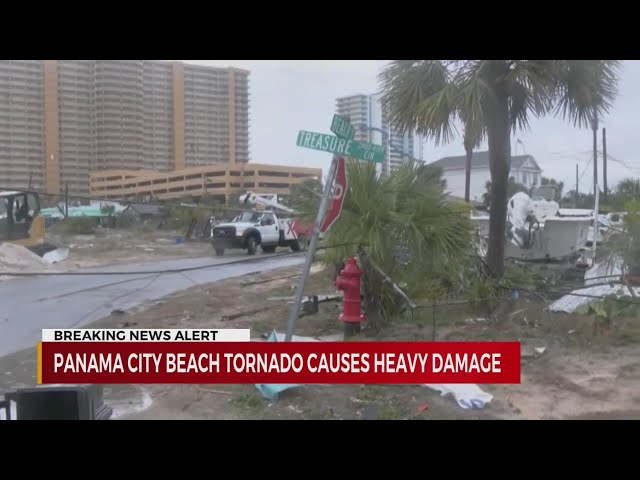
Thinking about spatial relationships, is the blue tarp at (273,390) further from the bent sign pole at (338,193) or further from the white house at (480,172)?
the white house at (480,172)

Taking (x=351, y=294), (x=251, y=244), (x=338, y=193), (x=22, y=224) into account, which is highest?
(x=338, y=193)

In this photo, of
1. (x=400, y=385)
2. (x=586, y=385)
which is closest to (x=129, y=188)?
(x=400, y=385)

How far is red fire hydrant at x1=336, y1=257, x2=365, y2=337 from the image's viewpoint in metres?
6.68

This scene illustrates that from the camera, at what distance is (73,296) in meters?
11.2

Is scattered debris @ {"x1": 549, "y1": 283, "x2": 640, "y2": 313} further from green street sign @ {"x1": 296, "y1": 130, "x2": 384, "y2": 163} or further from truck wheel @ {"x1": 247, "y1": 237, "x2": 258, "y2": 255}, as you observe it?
truck wheel @ {"x1": 247, "y1": 237, "x2": 258, "y2": 255}

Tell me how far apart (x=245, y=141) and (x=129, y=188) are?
1.99 metres

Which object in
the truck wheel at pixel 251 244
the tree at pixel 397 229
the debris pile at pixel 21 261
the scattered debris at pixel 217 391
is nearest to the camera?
the scattered debris at pixel 217 391

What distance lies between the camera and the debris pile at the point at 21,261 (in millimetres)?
17180

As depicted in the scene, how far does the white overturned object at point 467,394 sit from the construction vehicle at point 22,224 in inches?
649

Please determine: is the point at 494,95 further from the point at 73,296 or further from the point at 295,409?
the point at 73,296

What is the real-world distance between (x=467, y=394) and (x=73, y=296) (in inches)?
325

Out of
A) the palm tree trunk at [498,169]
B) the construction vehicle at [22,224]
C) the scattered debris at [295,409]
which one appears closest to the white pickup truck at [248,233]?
the construction vehicle at [22,224]

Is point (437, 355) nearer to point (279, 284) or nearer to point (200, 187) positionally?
point (200, 187)

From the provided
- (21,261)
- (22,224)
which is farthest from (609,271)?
(22,224)
